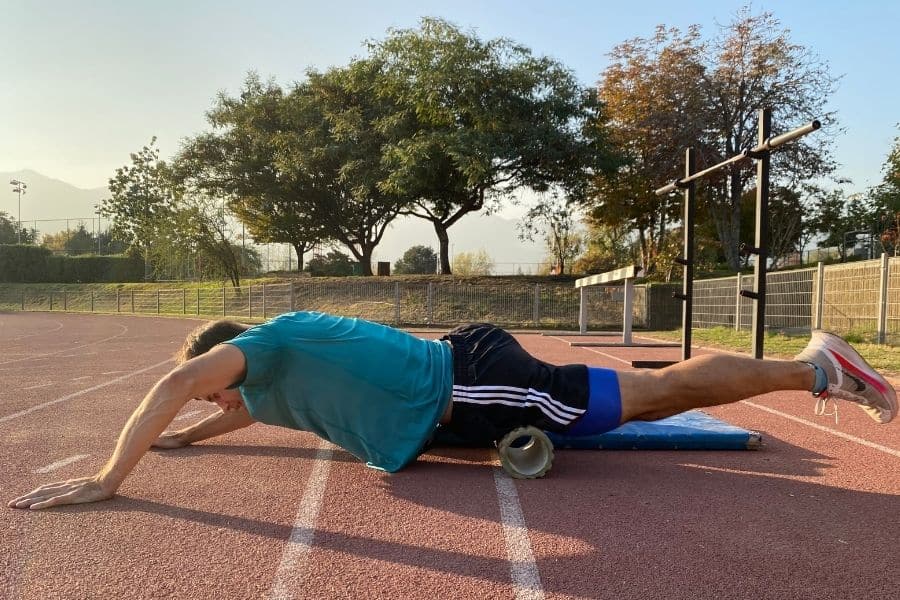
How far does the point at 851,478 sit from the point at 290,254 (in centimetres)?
3898

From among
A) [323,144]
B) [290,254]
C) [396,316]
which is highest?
[323,144]

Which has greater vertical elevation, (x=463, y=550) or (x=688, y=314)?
(x=688, y=314)

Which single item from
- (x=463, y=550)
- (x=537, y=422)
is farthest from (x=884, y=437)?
(x=463, y=550)

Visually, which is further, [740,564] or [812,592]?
[740,564]

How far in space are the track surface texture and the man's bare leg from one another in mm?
461

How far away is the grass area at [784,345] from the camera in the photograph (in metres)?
8.56

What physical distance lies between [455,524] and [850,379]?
89.2 inches

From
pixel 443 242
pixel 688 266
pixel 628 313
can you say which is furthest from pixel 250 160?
pixel 688 266

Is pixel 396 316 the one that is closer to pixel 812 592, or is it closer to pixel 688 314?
pixel 688 314

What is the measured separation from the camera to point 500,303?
79.9 feet

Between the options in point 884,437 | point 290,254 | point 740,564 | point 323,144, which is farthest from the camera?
point 290,254

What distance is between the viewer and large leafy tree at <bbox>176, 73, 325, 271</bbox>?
3027 cm

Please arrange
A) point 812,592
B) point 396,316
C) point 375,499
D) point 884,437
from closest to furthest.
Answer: point 812,592
point 375,499
point 884,437
point 396,316

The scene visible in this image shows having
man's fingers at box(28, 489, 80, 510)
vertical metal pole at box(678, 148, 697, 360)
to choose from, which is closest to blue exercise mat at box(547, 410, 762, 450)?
man's fingers at box(28, 489, 80, 510)
